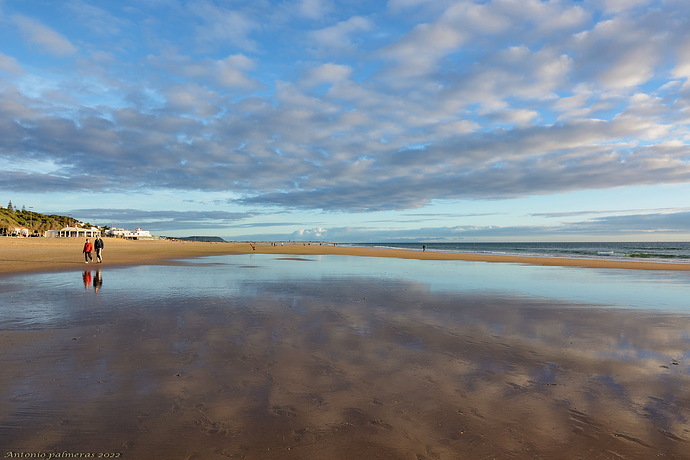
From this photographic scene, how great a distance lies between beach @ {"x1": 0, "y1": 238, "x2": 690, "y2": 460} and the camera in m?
4.09

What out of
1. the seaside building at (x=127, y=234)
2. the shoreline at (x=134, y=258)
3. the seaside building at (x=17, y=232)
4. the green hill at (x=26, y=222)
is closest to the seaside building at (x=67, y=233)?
the green hill at (x=26, y=222)

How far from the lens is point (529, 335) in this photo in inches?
350

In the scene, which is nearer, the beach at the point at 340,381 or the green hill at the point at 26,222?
the beach at the point at 340,381

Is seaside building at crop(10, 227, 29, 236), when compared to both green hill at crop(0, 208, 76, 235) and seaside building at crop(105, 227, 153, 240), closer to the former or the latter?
green hill at crop(0, 208, 76, 235)

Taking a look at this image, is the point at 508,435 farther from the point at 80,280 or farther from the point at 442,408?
the point at 80,280

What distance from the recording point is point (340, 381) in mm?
5812

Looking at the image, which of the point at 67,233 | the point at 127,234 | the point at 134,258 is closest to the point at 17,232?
the point at 67,233

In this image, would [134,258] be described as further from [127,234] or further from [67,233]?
[127,234]

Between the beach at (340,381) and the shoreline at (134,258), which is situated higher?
the shoreline at (134,258)

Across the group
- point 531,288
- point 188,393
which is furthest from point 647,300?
point 188,393

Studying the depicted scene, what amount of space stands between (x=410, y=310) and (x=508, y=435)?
24.4ft

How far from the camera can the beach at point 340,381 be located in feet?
13.4

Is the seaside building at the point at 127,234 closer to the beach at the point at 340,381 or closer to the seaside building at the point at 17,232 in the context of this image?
the seaside building at the point at 17,232

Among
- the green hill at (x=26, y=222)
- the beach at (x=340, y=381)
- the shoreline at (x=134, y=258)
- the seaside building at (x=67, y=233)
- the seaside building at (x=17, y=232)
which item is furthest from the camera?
the seaside building at (x=67, y=233)
